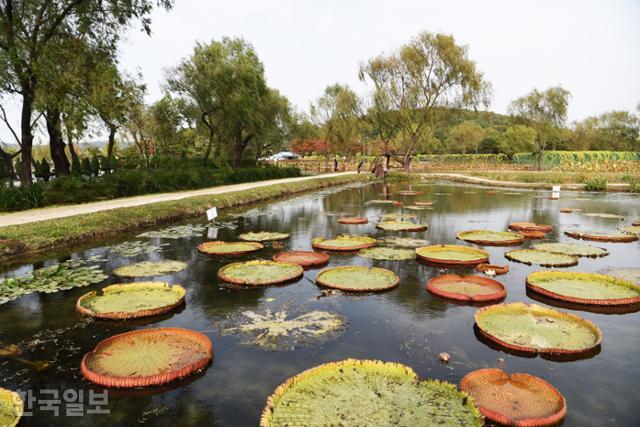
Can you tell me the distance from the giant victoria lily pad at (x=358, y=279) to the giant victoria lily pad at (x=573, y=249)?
161 inches

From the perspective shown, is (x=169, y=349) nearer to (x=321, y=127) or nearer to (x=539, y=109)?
(x=539, y=109)

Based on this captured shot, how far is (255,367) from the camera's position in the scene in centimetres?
394

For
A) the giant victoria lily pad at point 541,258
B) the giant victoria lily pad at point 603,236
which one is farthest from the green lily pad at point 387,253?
the giant victoria lily pad at point 603,236

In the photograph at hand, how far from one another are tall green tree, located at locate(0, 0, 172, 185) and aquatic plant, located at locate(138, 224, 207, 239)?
6.77m

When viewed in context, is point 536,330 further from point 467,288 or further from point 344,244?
point 344,244

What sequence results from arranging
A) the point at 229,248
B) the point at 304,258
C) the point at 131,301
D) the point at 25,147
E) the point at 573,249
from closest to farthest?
the point at 131,301 → the point at 304,258 → the point at 573,249 → the point at 229,248 → the point at 25,147

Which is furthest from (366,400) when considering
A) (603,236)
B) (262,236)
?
(603,236)

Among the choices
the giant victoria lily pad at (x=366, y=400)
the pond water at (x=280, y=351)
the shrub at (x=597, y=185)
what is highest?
the shrub at (x=597, y=185)

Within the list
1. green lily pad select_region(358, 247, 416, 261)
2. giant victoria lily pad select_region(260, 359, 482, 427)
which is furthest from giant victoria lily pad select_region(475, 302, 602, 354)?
green lily pad select_region(358, 247, 416, 261)

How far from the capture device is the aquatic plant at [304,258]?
24.7ft

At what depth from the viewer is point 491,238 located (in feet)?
31.3

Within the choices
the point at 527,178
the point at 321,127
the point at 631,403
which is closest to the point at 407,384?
the point at 631,403

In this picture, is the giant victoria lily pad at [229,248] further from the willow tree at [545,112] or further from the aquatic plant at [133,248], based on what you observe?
the willow tree at [545,112]

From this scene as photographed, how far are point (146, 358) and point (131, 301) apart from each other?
1787mm
